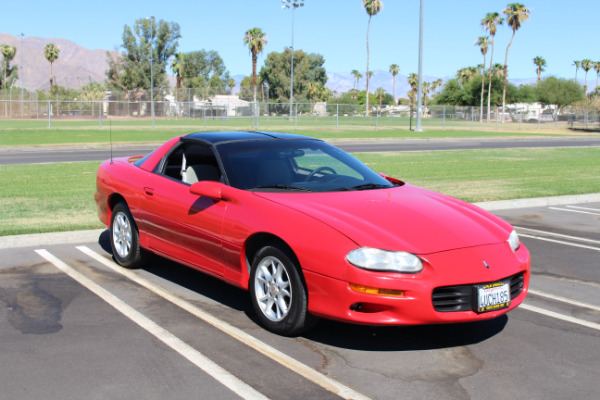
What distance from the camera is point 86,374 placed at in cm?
407

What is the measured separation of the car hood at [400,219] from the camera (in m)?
4.45

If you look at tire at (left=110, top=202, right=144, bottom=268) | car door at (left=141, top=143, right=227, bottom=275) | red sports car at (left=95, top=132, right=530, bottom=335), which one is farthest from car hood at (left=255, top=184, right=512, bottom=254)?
tire at (left=110, top=202, right=144, bottom=268)

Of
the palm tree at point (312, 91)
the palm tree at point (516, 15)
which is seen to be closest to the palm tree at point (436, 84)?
the palm tree at point (312, 91)

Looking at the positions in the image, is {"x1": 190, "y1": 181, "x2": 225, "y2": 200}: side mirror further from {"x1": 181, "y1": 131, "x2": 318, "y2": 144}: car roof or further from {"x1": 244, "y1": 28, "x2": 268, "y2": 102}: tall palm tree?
{"x1": 244, "y1": 28, "x2": 268, "y2": 102}: tall palm tree

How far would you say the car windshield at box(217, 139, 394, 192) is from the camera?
5473mm

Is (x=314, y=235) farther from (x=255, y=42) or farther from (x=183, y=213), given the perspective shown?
(x=255, y=42)

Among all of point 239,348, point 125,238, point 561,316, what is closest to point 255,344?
point 239,348

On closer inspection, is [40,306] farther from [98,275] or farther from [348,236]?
[348,236]

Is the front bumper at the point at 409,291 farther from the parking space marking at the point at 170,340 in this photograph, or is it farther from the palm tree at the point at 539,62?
the palm tree at the point at 539,62

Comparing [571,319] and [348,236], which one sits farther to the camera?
[571,319]

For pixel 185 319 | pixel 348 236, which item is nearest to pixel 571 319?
pixel 348 236

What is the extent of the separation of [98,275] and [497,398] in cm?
423

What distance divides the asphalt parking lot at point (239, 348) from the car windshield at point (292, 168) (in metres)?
1.10

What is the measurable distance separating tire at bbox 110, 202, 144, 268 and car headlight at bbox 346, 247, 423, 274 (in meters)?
3.01
